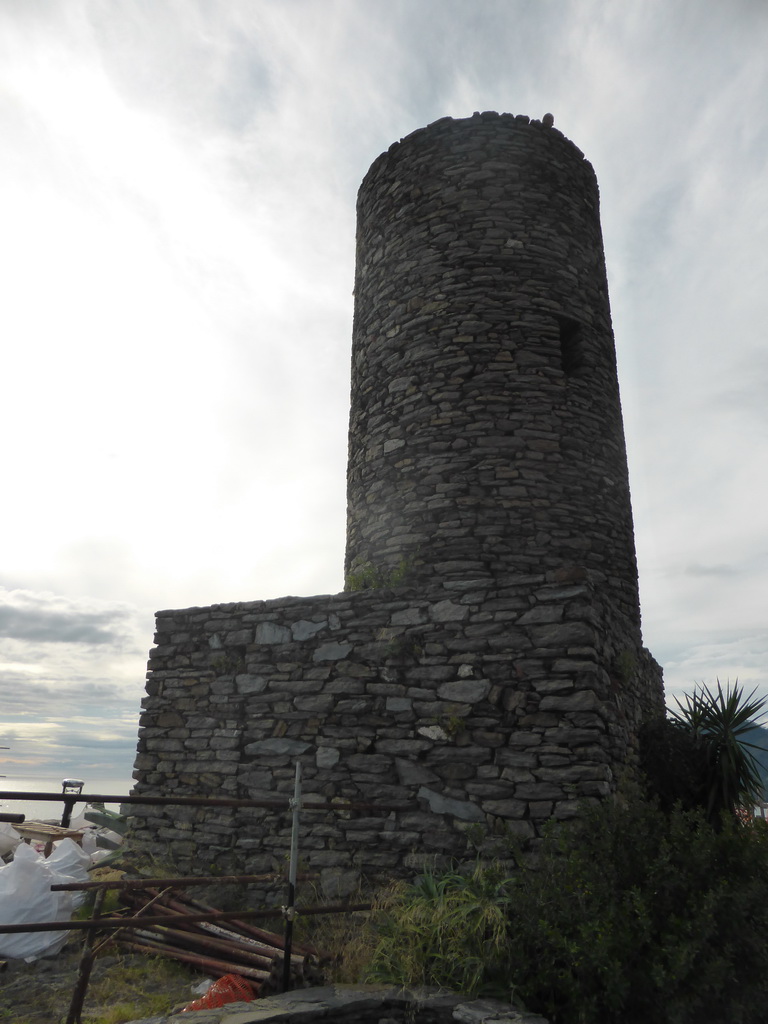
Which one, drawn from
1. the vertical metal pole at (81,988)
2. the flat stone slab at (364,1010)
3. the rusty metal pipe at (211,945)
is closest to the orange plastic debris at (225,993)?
the rusty metal pipe at (211,945)

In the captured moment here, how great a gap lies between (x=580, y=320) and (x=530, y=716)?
5.50 meters

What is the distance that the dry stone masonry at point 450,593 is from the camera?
19.1 ft

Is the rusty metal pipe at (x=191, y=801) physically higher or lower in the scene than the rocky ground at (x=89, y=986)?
higher

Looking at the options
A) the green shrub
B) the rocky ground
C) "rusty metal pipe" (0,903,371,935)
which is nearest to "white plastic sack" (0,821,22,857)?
the rocky ground

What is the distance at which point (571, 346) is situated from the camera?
354 inches

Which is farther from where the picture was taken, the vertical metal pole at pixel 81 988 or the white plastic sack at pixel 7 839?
the white plastic sack at pixel 7 839

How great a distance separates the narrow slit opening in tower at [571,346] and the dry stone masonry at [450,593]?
0.03 meters

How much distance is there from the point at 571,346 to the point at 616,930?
273 inches

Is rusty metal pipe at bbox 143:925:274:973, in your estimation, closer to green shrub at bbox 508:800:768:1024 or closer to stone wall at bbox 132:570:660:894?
stone wall at bbox 132:570:660:894

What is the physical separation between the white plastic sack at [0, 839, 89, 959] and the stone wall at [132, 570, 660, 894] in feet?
4.39

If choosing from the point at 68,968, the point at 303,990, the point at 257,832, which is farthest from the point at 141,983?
the point at 257,832

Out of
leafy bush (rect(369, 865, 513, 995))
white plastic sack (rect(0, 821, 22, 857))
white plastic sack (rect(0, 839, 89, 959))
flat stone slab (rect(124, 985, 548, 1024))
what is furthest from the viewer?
white plastic sack (rect(0, 821, 22, 857))

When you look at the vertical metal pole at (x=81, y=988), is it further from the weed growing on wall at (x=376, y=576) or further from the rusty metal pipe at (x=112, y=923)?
the weed growing on wall at (x=376, y=576)

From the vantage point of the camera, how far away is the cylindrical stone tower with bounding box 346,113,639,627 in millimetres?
7957
